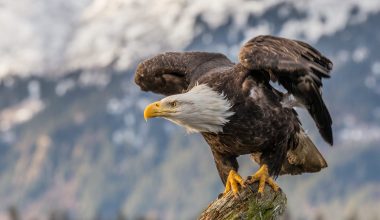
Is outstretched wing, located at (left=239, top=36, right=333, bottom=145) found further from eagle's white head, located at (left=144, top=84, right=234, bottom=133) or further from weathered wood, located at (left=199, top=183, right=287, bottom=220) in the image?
weathered wood, located at (left=199, top=183, right=287, bottom=220)

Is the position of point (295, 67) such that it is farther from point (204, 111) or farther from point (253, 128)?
point (204, 111)

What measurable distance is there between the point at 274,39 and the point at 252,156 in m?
2.85

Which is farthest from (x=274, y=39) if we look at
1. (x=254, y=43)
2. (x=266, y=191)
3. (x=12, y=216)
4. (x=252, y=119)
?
(x=12, y=216)

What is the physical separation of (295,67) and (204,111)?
5.49 ft

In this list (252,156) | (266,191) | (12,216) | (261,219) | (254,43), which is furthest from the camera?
(12,216)

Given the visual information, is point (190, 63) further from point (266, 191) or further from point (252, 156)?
point (266, 191)

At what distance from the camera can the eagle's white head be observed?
42.4 ft

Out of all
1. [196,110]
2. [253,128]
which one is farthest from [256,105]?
[196,110]

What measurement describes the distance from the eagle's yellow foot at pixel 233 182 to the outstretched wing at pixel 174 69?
225 cm

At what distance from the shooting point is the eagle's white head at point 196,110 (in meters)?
12.9

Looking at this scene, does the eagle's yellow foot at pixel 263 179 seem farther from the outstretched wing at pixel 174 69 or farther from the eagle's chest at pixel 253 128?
the outstretched wing at pixel 174 69

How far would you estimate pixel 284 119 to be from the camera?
45.7 ft

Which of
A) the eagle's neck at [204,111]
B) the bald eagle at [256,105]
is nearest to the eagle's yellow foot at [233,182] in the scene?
the bald eagle at [256,105]

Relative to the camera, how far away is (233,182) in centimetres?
1330
